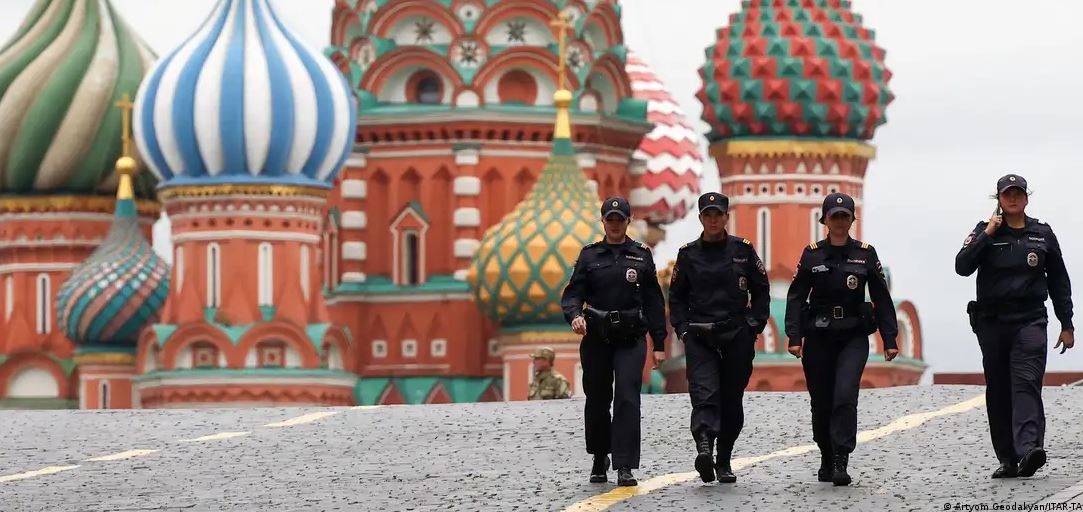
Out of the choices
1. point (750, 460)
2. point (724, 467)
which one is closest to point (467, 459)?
point (750, 460)

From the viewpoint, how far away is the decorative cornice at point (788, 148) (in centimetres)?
5662

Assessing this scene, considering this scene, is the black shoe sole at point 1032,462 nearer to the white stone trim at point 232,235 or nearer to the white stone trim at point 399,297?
the white stone trim at point 232,235

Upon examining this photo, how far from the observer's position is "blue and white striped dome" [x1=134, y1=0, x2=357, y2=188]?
52.6 metres

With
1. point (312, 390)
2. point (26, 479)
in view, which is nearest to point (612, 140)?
point (312, 390)

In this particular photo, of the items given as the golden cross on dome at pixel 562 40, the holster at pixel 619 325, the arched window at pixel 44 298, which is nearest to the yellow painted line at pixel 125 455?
the holster at pixel 619 325

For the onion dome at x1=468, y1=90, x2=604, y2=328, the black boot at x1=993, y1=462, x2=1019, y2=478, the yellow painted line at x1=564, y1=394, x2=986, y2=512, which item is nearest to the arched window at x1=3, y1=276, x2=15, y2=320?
the onion dome at x1=468, y1=90, x2=604, y2=328

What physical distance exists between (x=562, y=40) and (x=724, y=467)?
36048 millimetres

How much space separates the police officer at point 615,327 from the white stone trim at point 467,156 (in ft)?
123

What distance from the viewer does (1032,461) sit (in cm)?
1786

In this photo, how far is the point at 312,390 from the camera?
52844 mm

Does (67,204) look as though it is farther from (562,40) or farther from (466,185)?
(562,40)

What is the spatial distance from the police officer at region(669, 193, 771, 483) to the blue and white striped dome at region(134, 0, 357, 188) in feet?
113

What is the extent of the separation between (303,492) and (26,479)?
223 cm

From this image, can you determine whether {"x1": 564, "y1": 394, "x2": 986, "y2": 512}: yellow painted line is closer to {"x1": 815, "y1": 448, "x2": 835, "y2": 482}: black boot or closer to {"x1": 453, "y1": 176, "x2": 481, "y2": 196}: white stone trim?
{"x1": 815, "y1": 448, "x2": 835, "y2": 482}: black boot
